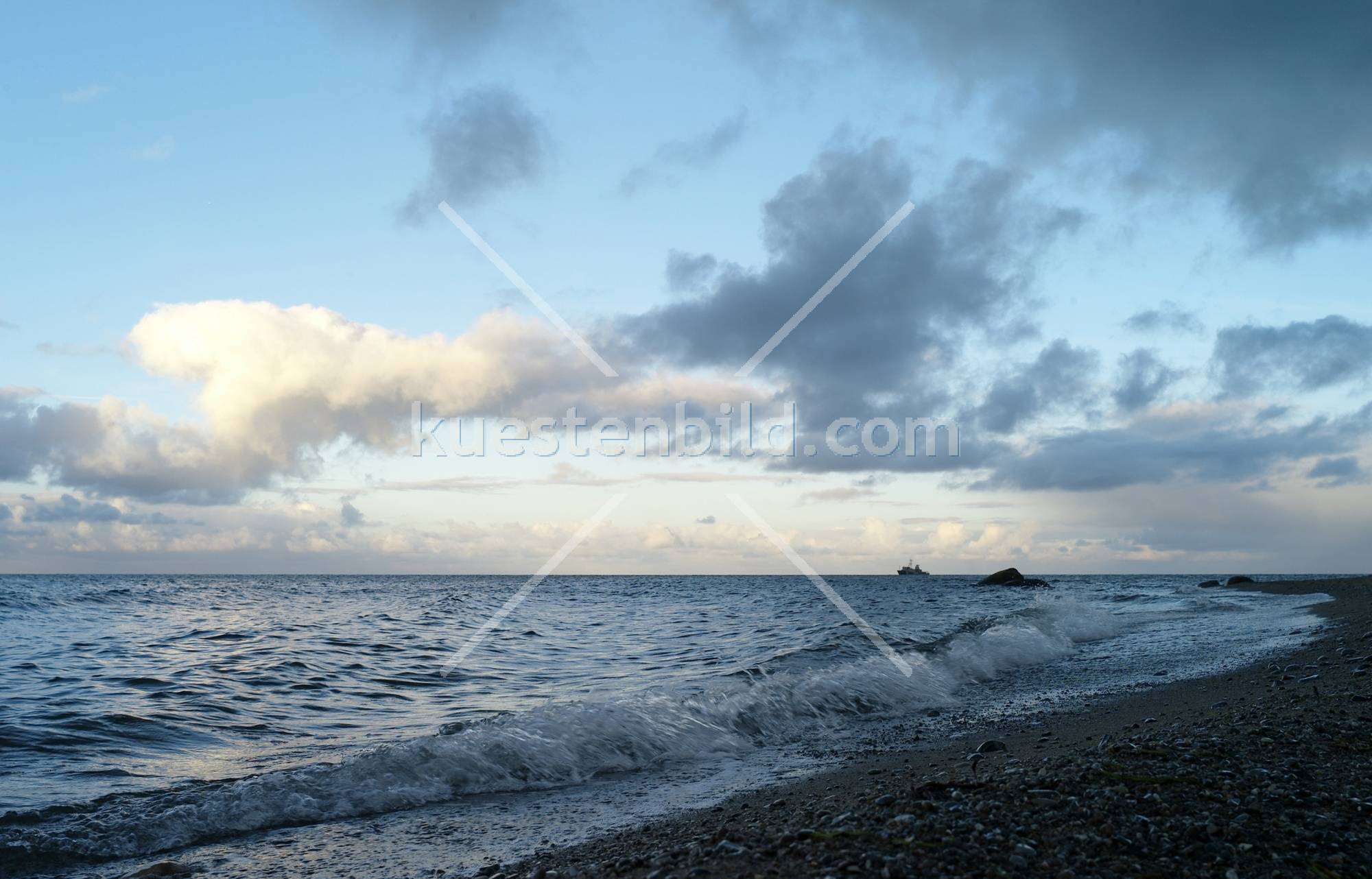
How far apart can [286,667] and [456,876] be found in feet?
42.9

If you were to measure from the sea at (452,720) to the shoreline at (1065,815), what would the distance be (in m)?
1.16

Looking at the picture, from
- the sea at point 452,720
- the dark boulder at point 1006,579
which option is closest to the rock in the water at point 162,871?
the sea at point 452,720

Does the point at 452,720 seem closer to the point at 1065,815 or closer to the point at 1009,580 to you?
the point at 1065,815

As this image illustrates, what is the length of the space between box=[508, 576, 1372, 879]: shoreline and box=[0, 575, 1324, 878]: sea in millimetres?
1163

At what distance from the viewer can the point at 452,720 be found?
1217 cm

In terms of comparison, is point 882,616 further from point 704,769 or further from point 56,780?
point 56,780

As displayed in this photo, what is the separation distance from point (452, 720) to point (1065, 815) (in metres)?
9.21

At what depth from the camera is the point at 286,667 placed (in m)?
17.2

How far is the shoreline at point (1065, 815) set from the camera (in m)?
4.78

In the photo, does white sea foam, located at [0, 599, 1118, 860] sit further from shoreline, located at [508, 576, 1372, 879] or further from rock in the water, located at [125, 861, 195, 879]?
shoreline, located at [508, 576, 1372, 879]

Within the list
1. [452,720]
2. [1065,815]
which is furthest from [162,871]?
[1065,815]

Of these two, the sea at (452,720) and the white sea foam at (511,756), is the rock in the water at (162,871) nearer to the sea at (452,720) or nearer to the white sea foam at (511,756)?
the sea at (452,720)

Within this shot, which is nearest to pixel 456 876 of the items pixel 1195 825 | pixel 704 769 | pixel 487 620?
pixel 704 769

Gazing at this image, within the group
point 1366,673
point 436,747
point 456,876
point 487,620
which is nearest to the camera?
point 456,876
